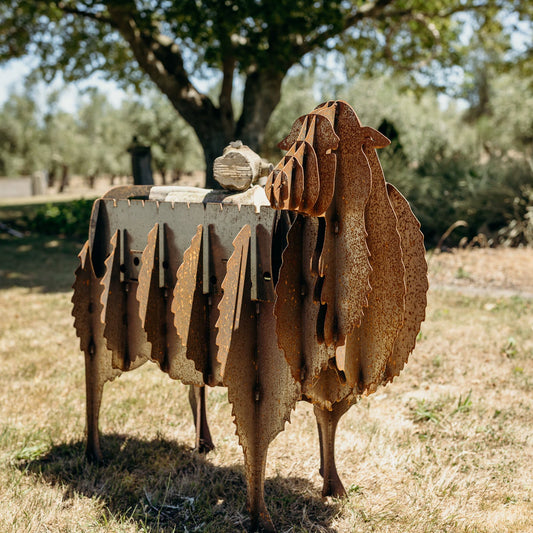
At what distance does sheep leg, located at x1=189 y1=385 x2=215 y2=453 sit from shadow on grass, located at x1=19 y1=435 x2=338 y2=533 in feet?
0.24

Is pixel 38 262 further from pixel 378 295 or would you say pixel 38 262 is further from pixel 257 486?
pixel 378 295

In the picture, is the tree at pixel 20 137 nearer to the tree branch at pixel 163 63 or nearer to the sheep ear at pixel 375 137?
the tree branch at pixel 163 63

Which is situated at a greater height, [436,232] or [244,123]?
[244,123]

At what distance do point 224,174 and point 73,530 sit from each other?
163 centimetres

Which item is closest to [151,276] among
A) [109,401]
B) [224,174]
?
[224,174]

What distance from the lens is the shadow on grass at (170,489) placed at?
2359mm

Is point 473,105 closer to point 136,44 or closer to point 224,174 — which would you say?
point 136,44

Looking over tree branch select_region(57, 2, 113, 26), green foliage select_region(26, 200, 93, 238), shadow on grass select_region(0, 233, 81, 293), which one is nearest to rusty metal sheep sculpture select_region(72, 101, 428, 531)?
shadow on grass select_region(0, 233, 81, 293)

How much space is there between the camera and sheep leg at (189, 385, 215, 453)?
117 inches

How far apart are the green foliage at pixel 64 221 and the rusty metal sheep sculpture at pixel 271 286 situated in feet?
33.2

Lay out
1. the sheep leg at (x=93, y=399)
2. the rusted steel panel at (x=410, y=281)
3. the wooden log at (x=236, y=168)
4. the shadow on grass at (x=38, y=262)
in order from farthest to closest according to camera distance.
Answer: the shadow on grass at (x=38, y=262)
the sheep leg at (x=93, y=399)
the wooden log at (x=236, y=168)
the rusted steel panel at (x=410, y=281)

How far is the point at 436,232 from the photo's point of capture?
9836 millimetres

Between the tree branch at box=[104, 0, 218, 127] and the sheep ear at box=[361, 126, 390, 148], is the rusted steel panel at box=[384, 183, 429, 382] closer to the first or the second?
the sheep ear at box=[361, 126, 390, 148]

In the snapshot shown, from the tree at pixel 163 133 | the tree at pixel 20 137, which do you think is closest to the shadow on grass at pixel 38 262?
the tree at pixel 163 133
